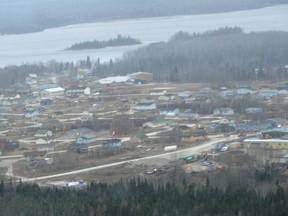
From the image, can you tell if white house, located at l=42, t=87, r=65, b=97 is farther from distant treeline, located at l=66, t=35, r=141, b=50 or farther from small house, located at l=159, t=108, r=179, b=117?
distant treeline, located at l=66, t=35, r=141, b=50

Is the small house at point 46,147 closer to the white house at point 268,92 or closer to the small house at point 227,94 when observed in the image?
the small house at point 227,94

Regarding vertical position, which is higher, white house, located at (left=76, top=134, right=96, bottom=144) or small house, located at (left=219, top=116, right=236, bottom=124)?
white house, located at (left=76, top=134, right=96, bottom=144)

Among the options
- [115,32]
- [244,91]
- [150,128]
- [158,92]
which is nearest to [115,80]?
[158,92]

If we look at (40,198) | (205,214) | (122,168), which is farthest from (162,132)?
(205,214)

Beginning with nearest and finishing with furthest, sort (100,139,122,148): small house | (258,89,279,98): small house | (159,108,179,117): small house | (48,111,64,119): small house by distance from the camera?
(100,139,122,148): small house
(159,108,179,117): small house
(48,111,64,119): small house
(258,89,279,98): small house

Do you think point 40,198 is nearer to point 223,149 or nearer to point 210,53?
point 223,149

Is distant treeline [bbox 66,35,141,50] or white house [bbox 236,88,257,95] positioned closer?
white house [bbox 236,88,257,95]

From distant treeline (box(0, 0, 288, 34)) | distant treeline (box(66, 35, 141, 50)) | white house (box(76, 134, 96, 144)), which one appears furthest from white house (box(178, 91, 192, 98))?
distant treeline (box(0, 0, 288, 34))
